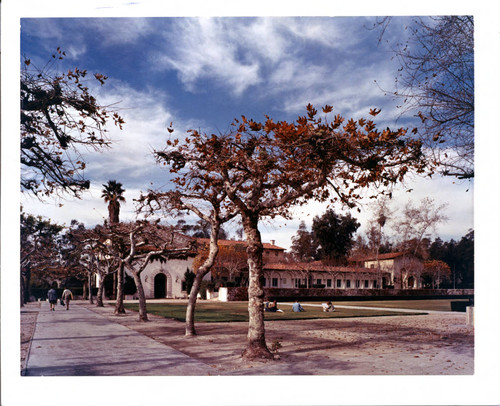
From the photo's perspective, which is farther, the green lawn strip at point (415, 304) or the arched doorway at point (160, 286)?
the arched doorway at point (160, 286)

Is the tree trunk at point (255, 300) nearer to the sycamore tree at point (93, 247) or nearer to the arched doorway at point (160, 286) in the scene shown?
the sycamore tree at point (93, 247)

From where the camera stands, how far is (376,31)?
10.6m

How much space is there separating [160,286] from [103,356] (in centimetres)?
3258

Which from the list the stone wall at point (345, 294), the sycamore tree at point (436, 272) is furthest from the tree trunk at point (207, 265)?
the stone wall at point (345, 294)

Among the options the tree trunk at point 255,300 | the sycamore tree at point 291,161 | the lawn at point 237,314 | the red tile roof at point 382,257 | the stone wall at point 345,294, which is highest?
the sycamore tree at point 291,161

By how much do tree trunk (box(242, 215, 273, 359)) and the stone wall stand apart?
90.3 feet

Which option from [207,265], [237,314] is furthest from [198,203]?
[237,314]

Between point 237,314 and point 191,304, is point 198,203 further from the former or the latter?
point 237,314

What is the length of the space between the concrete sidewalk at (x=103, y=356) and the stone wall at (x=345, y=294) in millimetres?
23460

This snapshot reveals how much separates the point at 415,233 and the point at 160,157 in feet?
76.1

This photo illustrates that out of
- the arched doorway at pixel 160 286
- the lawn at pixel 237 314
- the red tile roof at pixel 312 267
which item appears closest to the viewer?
the lawn at pixel 237 314

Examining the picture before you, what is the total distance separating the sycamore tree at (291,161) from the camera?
955 centimetres
